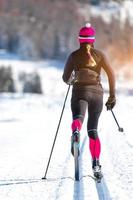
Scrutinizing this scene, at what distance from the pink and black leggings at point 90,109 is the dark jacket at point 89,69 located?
0.10 metres

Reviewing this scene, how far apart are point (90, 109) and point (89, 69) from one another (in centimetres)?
54

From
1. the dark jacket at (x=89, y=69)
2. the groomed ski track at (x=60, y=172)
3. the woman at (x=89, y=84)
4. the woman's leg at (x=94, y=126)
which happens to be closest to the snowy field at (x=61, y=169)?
the groomed ski track at (x=60, y=172)

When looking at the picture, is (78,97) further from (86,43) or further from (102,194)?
(102,194)

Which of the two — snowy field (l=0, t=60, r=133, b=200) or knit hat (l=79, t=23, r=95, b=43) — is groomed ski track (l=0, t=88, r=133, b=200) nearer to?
snowy field (l=0, t=60, r=133, b=200)

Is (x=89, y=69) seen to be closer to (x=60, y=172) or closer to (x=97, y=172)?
(x=97, y=172)

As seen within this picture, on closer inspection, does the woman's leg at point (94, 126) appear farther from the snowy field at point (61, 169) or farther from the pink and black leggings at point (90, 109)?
the snowy field at point (61, 169)

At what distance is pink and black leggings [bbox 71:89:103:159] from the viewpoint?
316 inches

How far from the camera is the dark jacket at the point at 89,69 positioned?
26.4 feet

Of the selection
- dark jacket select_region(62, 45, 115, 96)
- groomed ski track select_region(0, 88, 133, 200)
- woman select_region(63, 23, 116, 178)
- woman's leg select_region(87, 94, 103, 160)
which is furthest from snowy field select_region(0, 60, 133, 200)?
dark jacket select_region(62, 45, 115, 96)

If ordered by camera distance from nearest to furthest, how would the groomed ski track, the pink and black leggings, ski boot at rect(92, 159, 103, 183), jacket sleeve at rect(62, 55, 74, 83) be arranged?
the groomed ski track → ski boot at rect(92, 159, 103, 183) → the pink and black leggings → jacket sleeve at rect(62, 55, 74, 83)

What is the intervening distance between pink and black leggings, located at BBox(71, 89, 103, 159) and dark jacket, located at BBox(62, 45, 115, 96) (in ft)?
0.33

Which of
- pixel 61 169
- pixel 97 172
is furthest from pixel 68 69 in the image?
pixel 61 169

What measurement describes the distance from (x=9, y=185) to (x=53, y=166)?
5.40 feet

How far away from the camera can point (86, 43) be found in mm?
8133
